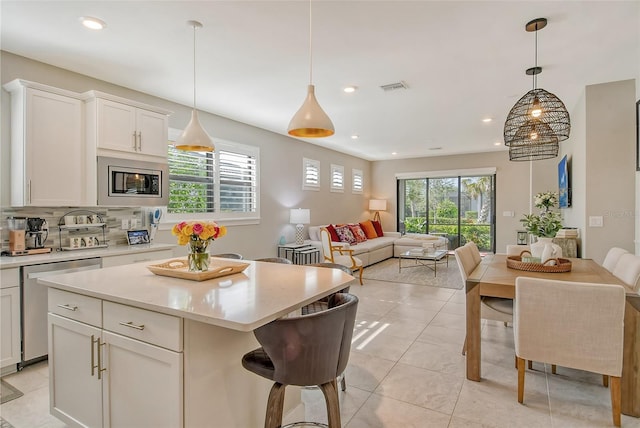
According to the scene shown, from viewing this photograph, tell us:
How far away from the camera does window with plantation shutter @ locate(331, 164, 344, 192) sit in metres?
8.05

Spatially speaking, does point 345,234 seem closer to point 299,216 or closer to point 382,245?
point 382,245

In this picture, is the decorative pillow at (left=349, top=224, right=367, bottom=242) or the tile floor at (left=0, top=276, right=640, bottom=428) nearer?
the tile floor at (left=0, top=276, right=640, bottom=428)

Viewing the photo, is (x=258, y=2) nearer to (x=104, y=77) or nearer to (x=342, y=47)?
(x=342, y=47)

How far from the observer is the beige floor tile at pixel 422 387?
2266 mm

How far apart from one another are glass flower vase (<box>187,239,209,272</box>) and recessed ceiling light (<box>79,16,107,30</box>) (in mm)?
1862

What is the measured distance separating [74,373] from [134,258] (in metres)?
1.69

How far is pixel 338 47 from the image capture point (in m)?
2.94

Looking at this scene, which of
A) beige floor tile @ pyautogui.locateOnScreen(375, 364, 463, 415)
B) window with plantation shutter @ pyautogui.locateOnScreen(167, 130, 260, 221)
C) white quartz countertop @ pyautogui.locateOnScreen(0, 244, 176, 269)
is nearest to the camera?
beige floor tile @ pyautogui.locateOnScreen(375, 364, 463, 415)

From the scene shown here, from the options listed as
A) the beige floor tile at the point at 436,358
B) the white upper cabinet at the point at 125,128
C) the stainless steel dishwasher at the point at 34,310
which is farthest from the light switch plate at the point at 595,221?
the stainless steel dishwasher at the point at 34,310

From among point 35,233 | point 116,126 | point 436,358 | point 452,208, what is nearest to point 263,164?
point 116,126

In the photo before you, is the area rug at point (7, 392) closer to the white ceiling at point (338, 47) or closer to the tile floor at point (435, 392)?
the tile floor at point (435, 392)

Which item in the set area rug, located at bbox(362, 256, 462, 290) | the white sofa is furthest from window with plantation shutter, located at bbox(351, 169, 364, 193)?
area rug, located at bbox(362, 256, 462, 290)

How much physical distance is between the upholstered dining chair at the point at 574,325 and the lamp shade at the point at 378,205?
750 centimetres

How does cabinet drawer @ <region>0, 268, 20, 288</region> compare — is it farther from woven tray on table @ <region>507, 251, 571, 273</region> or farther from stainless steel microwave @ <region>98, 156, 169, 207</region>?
woven tray on table @ <region>507, 251, 571, 273</region>
